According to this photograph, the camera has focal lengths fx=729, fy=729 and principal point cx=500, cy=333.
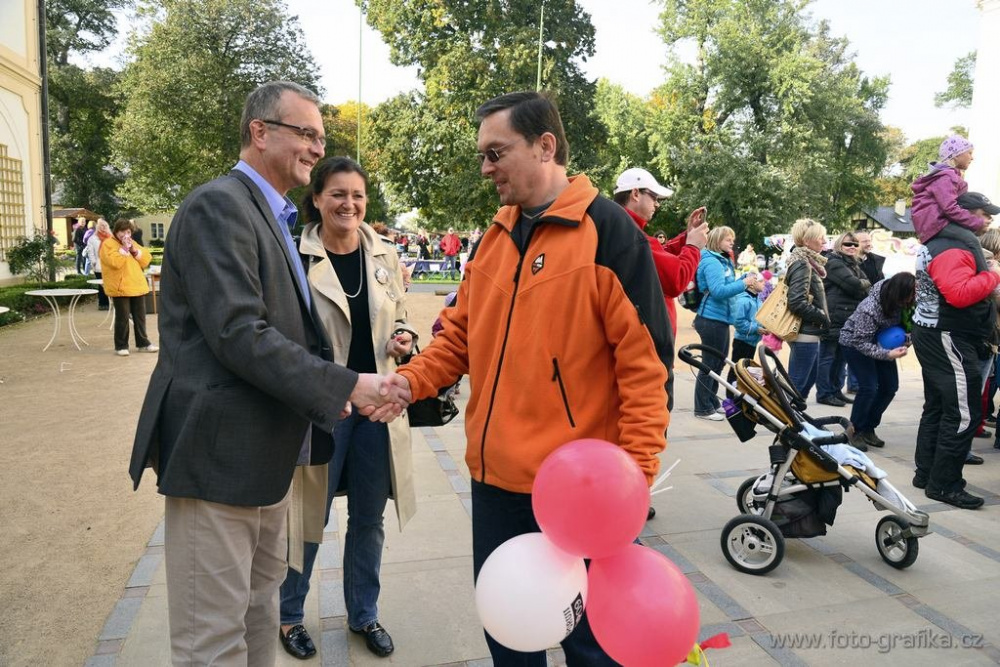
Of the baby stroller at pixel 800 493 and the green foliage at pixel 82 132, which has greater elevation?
the green foliage at pixel 82 132

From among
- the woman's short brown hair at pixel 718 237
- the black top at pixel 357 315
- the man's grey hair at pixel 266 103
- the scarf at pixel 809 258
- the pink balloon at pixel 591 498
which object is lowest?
the pink balloon at pixel 591 498

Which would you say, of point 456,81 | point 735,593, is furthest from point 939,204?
point 456,81

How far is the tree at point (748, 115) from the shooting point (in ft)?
111

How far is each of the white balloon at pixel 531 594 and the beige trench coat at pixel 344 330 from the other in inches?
41.7

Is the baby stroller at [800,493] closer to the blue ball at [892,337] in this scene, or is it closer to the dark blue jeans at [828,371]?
the blue ball at [892,337]

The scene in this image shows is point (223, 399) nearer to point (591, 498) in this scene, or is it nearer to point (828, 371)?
point (591, 498)

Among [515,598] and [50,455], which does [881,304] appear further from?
[50,455]

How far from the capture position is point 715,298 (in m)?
6.99

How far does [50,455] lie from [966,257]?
22.9 feet

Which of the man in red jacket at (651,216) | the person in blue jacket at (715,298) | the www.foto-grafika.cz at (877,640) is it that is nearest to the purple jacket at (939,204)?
the man in red jacket at (651,216)

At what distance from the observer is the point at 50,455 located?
19.5ft

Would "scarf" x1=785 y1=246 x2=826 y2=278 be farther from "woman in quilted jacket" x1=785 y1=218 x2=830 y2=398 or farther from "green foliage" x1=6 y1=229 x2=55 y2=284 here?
"green foliage" x1=6 y1=229 x2=55 y2=284

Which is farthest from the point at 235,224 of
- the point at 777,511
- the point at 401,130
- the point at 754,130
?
the point at 754,130

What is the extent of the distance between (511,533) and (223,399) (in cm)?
97
